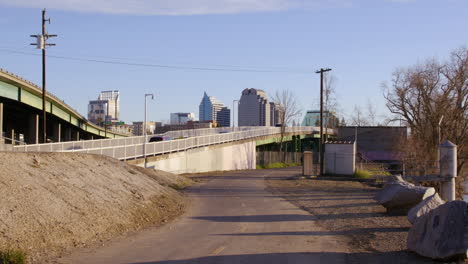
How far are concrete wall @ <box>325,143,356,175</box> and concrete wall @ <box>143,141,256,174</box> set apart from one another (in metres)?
12.9

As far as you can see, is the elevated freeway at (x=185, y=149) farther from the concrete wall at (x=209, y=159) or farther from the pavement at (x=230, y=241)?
the pavement at (x=230, y=241)

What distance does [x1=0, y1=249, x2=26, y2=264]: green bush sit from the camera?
30.7 feet

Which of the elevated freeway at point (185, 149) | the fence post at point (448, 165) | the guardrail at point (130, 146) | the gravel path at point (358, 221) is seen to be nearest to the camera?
the gravel path at point (358, 221)

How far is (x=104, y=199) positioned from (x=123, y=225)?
1.87m

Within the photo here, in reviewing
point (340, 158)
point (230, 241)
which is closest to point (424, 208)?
point (230, 241)

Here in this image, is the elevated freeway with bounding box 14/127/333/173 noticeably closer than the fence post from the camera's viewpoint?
No

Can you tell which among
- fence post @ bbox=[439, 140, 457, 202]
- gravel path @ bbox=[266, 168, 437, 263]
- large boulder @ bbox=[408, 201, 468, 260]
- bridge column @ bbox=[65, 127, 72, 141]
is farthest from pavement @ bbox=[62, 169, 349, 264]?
bridge column @ bbox=[65, 127, 72, 141]

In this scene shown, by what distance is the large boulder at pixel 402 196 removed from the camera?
1687 centimetres

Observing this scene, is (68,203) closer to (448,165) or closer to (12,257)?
(12,257)

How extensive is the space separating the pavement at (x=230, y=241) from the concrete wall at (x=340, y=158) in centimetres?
2003

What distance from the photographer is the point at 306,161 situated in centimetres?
3878

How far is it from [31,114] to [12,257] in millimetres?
56504

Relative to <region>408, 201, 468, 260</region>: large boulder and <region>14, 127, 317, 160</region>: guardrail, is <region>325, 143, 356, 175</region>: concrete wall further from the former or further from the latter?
<region>408, 201, 468, 260</region>: large boulder

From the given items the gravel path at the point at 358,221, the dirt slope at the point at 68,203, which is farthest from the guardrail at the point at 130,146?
the gravel path at the point at 358,221
